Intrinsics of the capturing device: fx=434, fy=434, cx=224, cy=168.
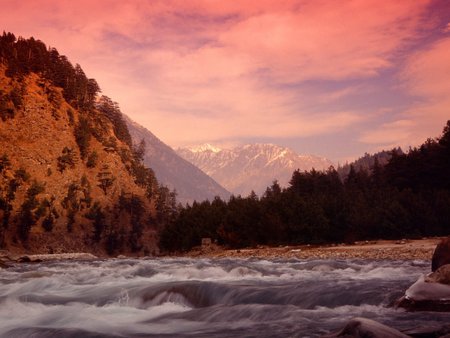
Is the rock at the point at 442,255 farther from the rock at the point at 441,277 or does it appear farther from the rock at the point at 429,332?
the rock at the point at 429,332

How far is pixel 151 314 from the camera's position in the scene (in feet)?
38.3

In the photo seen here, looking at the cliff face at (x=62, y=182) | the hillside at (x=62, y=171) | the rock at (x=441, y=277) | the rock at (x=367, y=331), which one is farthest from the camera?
the hillside at (x=62, y=171)

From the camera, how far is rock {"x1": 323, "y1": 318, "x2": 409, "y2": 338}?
20.3 feet

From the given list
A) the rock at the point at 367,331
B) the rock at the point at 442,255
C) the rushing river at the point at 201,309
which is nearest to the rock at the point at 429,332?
the rushing river at the point at 201,309

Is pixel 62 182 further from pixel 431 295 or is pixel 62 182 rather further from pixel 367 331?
pixel 367 331

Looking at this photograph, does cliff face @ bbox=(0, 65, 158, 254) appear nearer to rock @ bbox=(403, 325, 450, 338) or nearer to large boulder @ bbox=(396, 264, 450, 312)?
large boulder @ bbox=(396, 264, 450, 312)

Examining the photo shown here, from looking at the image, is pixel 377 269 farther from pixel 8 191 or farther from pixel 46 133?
pixel 46 133

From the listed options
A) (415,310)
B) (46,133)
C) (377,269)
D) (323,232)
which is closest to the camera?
(415,310)

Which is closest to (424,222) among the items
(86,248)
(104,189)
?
(86,248)

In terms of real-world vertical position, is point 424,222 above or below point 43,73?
below

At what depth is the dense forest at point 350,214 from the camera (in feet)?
162

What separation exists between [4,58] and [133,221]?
64.9 metres

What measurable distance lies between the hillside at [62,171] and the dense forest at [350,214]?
40.3 metres

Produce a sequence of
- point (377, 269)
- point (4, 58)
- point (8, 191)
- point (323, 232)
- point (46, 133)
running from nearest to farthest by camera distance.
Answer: point (377, 269), point (323, 232), point (8, 191), point (46, 133), point (4, 58)
